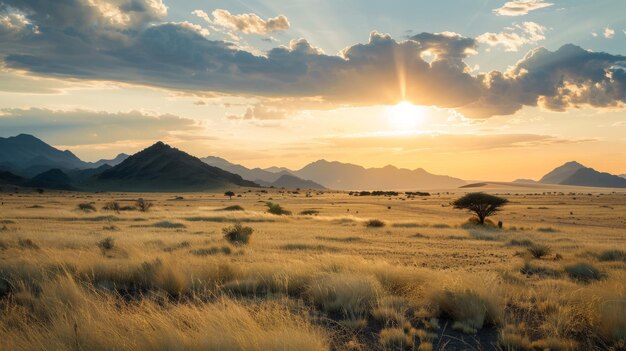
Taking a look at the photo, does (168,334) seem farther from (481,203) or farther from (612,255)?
(481,203)

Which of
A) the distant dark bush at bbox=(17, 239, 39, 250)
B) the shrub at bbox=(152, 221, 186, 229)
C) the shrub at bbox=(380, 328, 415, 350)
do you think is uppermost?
the shrub at bbox=(380, 328, 415, 350)

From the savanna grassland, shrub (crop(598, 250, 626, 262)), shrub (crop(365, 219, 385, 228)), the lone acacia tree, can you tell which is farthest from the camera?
the lone acacia tree

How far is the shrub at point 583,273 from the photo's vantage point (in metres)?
15.9

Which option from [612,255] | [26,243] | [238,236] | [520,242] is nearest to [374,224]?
[520,242]

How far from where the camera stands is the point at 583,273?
655 inches

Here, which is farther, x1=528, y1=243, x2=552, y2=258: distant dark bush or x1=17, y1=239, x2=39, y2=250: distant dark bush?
x1=528, y1=243, x2=552, y2=258: distant dark bush

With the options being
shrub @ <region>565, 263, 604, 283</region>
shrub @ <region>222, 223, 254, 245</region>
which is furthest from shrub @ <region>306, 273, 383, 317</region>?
shrub @ <region>222, 223, 254, 245</region>

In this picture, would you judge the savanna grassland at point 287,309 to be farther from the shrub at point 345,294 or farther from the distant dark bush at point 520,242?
the distant dark bush at point 520,242

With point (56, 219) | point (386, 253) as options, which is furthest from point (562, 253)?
point (56, 219)

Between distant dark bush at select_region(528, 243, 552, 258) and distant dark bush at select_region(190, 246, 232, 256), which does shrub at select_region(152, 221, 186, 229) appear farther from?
distant dark bush at select_region(528, 243, 552, 258)

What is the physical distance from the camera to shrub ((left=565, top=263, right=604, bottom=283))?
1594cm

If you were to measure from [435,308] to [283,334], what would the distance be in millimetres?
4112

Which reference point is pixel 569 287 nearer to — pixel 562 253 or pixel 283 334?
pixel 283 334

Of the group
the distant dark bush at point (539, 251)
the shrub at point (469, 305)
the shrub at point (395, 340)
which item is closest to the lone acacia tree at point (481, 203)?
the distant dark bush at point (539, 251)
